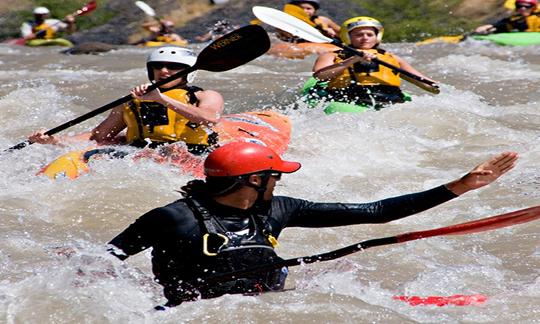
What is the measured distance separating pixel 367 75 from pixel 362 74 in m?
0.04

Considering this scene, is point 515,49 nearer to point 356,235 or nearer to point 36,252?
point 356,235

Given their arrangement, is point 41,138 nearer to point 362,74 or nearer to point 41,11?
point 362,74

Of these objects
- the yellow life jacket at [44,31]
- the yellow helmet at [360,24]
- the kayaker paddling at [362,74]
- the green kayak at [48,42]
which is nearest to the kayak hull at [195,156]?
the kayaker paddling at [362,74]

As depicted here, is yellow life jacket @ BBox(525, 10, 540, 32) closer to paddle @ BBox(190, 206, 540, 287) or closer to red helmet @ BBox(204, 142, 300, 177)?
paddle @ BBox(190, 206, 540, 287)

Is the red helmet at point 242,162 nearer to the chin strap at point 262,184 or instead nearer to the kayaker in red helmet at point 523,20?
the chin strap at point 262,184

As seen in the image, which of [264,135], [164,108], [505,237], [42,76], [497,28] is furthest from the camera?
[497,28]

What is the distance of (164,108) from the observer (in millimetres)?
6531

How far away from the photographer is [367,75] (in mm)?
8500

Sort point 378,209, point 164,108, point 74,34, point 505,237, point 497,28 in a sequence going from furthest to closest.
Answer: point 74,34 < point 497,28 < point 164,108 < point 505,237 < point 378,209

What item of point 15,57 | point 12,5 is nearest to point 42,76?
point 15,57

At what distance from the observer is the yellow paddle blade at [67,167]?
21.0 feet

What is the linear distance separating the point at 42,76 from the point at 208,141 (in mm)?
5840

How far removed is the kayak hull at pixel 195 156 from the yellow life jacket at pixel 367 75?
3.69 ft

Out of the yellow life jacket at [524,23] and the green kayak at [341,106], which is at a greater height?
the green kayak at [341,106]
